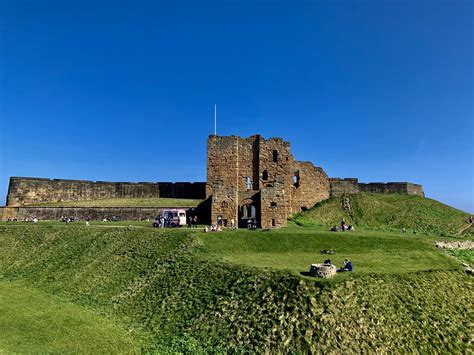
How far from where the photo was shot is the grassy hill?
3853 centimetres

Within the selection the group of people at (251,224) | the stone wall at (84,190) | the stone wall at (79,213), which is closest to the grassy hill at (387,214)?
the group of people at (251,224)

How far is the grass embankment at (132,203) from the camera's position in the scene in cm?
4009

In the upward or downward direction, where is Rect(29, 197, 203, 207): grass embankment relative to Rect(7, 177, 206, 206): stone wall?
downward

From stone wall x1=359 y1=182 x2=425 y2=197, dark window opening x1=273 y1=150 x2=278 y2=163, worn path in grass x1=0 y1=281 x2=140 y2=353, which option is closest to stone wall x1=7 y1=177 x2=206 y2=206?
dark window opening x1=273 y1=150 x2=278 y2=163

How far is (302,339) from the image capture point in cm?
1338

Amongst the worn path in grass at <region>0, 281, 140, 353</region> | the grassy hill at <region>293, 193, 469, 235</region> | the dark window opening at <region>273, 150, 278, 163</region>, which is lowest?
the worn path in grass at <region>0, 281, 140, 353</region>

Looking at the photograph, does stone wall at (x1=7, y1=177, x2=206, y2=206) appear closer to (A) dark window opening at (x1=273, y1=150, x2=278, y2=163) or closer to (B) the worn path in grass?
(A) dark window opening at (x1=273, y1=150, x2=278, y2=163)

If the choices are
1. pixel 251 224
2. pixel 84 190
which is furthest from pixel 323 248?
pixel 84 190

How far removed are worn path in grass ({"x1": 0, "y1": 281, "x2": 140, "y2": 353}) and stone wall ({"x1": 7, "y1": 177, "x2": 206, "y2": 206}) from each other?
85.0 ft

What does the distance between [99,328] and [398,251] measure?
64.3 ft

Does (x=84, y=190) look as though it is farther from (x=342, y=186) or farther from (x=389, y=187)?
(x=389, y=187)

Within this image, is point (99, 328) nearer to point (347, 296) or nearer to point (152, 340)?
point (152, 340)

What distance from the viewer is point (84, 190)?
149 ft

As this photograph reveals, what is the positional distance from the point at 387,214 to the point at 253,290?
31.0 m
